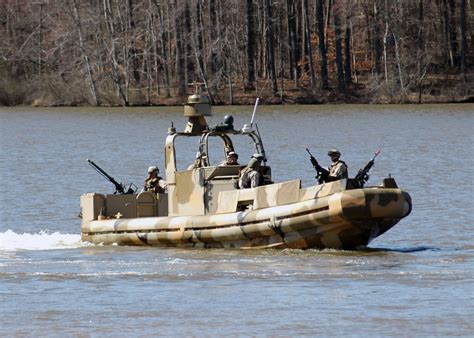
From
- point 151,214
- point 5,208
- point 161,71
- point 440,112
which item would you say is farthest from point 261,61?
point 151,214

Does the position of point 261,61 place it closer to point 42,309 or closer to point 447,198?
point 447,198

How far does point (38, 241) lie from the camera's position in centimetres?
2462

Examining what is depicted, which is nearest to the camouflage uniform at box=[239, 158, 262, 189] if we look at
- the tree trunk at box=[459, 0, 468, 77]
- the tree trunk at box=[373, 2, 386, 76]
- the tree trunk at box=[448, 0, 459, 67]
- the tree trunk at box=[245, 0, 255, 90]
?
the tree trunk at box=[373, 2, 386, 76]

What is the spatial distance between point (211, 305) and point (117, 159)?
24.8 metres

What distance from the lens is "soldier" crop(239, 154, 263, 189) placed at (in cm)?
2202

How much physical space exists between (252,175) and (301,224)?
1.36 metres

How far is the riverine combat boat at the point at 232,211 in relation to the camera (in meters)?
20.8

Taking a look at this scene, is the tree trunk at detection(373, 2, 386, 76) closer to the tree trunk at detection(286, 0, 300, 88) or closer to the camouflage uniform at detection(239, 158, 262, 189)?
the tree trunk at detection(286, 0, 300, 88)

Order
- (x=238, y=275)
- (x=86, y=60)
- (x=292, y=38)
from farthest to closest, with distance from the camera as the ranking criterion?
(x=292, y=38)
(x=86, y=60)
(x=238, y=275)

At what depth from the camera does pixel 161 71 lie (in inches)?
3086

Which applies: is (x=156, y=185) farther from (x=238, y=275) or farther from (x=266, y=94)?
(x=266, y=94)

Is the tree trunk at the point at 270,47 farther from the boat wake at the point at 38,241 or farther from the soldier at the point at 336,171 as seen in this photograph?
the soldier at the point at 336,171

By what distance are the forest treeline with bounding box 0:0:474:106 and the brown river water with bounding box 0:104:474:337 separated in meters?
32.5

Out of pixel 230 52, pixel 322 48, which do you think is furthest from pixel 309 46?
pixel 230 52
